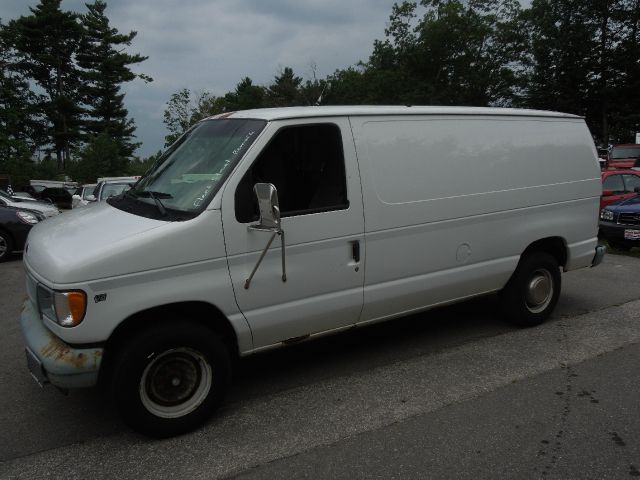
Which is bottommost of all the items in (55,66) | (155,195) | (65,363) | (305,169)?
(65,363)

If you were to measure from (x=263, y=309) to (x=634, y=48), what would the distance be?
1580 inches

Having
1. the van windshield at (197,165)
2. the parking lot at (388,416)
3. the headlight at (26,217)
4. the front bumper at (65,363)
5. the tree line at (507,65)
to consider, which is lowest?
the parking lot at (388,416)

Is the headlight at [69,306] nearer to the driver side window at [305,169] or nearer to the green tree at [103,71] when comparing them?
the driver side window at [305,169]

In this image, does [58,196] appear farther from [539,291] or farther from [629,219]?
[539,291]

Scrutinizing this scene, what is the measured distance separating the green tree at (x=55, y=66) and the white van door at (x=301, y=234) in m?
49.5

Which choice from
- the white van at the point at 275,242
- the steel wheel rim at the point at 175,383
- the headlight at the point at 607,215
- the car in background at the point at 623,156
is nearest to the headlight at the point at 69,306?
the white van at the point at 275,242

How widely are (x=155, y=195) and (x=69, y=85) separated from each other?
179 ft

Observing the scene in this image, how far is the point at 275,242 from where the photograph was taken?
357 centimetres

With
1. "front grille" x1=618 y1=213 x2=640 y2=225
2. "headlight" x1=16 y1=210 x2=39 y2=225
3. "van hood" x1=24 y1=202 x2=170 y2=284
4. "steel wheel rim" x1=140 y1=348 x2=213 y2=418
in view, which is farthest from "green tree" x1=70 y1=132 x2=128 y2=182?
"steel wheel rim" x1=140 y1=348 x2=213 y2=418

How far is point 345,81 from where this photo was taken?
153 feet

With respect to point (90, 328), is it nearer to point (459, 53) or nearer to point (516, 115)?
point (516, 115)

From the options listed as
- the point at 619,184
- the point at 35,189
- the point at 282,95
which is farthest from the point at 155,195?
the point at 282,95

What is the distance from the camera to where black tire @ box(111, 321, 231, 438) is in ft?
10.4

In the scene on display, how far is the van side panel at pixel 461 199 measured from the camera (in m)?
4.07
